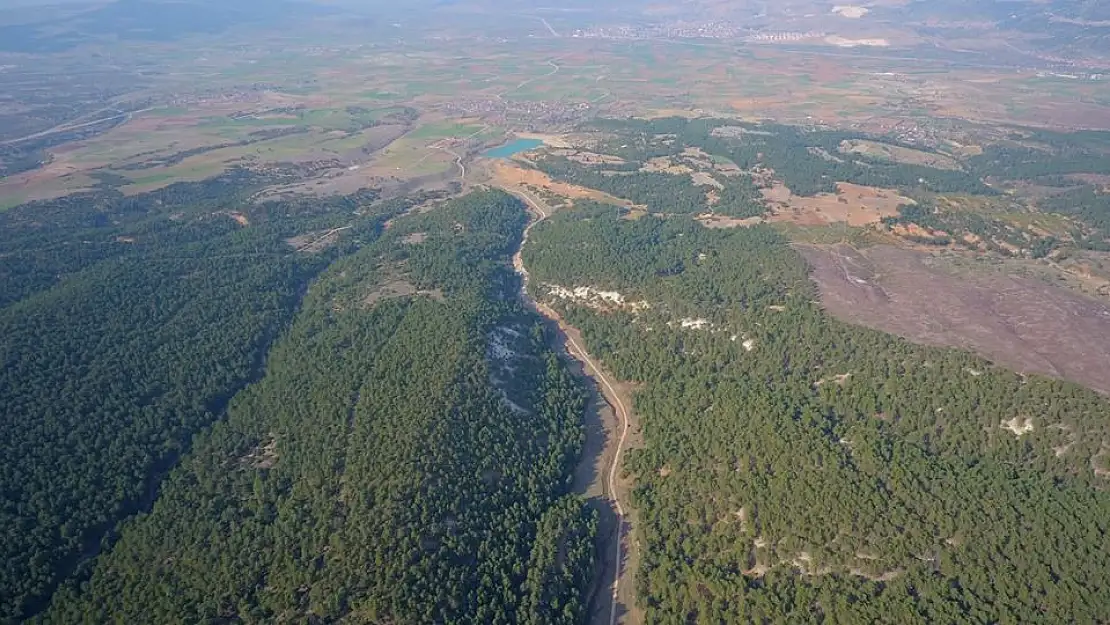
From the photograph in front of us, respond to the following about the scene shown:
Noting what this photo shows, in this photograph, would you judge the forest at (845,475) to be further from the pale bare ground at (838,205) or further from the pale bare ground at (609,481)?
the pale bare ground at (838,205)

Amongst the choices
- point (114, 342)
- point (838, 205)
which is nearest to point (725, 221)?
point (838, 205)

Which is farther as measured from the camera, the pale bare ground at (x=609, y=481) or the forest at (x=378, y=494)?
the pale bare ground at (x=609, y=481)

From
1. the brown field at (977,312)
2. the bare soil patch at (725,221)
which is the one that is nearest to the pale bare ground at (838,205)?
the bare soil patch at (725,221)

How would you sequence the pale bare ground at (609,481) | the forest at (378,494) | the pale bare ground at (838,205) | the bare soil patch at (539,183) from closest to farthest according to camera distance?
the forest at (378,494), the pale bare ground at (609,481), the pale bare ground at (838,205), the bare soil patch at (539,183)

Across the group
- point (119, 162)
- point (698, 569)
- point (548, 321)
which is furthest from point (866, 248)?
point (119, 162)

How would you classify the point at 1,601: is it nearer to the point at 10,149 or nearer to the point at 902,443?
the point at 902,443

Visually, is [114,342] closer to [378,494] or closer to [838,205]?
[378,494]

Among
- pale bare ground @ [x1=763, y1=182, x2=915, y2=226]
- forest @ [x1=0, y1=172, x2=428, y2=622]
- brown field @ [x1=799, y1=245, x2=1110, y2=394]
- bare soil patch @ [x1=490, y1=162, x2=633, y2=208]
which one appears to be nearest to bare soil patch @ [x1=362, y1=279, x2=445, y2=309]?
forest @ [x1=0, y1=172, x2=428, y2=622]
